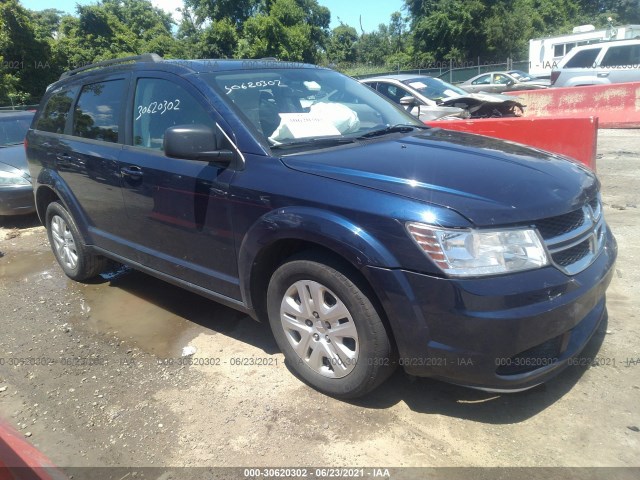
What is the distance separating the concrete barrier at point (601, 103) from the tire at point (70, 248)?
1044 centimetres

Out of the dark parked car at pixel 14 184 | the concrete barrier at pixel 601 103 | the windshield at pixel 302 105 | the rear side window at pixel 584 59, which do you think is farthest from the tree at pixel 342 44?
the windshield at pixel 302 105

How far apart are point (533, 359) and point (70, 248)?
4.13m

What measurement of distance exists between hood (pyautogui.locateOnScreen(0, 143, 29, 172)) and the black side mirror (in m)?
5.25

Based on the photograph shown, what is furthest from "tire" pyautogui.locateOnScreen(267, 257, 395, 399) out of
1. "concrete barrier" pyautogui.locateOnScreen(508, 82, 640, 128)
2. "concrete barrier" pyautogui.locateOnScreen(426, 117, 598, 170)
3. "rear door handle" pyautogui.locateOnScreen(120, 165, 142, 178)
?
"concrete barrier" pyautogui.locateOnScreen(508, 82, 640, 128)

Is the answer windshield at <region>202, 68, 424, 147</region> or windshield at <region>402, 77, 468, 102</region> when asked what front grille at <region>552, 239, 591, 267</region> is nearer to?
windshield at <region>202, 68, 424, 147</region>

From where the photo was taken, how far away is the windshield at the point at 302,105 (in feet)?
10.7

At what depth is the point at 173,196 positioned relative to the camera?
11.3 ft

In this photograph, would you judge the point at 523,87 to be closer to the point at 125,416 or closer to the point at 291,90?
the point at 291,90

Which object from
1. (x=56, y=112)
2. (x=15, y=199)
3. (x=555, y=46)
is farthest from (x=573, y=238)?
(x=555, y=46)

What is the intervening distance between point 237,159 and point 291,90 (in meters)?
0.83

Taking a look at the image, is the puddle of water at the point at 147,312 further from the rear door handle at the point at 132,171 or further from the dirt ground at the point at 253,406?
the rear door handle at the point at 132,171

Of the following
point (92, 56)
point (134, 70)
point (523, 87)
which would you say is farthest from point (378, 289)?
point (92, 56)

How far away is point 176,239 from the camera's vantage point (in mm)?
3549

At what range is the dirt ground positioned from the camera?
101 inches
